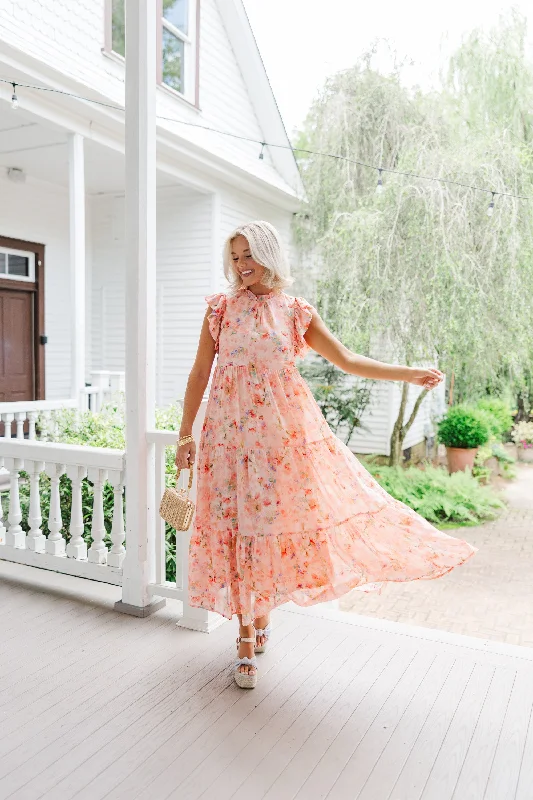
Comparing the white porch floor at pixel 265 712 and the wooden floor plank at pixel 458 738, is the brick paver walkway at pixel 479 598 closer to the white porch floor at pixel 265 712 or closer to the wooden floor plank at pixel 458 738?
the white porch floor at pixel 265 712

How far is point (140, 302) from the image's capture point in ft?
9.26

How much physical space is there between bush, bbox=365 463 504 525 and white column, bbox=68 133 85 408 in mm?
3589

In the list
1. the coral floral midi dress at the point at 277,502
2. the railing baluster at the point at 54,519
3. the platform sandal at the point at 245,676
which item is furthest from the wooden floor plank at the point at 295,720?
the railing baluster at the point at 54,519

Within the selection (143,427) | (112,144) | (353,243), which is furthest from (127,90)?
(353,243)

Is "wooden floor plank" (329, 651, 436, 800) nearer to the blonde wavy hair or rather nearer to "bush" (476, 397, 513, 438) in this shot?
the blonde wavy hair

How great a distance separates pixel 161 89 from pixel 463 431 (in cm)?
544

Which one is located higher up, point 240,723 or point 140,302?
point 140,302

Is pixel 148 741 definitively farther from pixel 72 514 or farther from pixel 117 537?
pixel 72 514

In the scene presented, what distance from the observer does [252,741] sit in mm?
1956

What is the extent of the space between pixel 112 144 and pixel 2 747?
5.54m

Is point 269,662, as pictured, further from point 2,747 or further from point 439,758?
point 2,747

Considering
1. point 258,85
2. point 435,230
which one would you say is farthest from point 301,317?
point 258,85

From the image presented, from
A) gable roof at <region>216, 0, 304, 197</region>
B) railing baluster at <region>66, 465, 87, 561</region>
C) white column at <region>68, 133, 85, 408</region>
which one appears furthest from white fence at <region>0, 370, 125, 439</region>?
gable roof at <region>216, 0, 304, 197</region>

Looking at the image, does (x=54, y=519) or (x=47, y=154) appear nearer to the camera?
(x=54, y=519)
